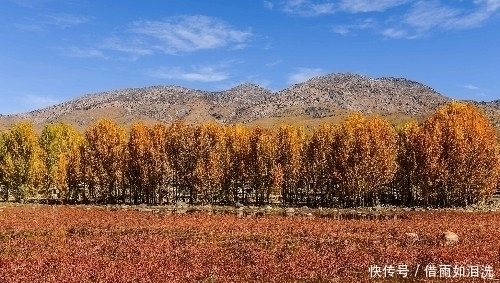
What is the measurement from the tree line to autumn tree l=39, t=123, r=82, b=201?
0.38m

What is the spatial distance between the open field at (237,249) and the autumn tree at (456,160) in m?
20.8

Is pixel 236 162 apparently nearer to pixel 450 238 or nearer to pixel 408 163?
pixel 408 163

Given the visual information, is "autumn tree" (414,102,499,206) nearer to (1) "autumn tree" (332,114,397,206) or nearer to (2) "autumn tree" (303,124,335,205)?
(1) "autumn tree" (332,114,397,206)

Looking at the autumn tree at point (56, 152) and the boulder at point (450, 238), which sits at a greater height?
the autumn tree at point (56, 152)

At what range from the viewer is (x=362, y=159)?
75000 mm

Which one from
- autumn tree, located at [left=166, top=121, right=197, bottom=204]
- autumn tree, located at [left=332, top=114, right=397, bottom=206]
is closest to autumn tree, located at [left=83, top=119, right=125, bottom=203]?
autumn tree, located at [left=166, top=121, right=197, bottom=204]

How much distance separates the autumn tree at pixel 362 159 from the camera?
74.8m

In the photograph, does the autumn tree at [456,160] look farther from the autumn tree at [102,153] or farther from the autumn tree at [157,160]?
the autumn tree at [102,153]

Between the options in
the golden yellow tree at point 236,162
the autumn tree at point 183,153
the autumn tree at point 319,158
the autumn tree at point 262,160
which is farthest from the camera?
the autumn tree at point 183,153

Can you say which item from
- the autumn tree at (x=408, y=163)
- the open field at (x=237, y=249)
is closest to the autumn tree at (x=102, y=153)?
the open field at (x=237, y=249)

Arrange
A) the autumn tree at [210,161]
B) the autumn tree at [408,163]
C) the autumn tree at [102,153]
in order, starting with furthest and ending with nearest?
the autumn tree at [102,153], the autumn tree at [210,161], the autumn tree at [408,163]

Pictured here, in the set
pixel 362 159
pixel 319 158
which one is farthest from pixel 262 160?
pixel 362 159

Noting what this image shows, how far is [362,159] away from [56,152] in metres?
62.8

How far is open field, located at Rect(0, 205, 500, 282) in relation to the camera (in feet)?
84.5
